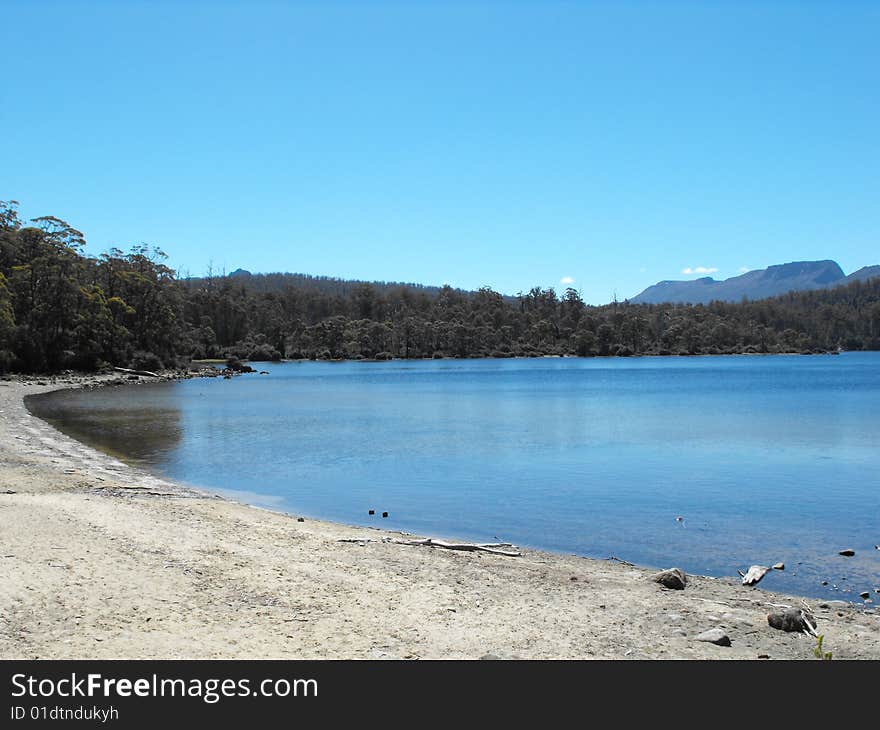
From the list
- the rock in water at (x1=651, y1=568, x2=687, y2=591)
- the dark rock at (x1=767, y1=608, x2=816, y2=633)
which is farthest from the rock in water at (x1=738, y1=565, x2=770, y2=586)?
the dark rock at (x1=767, y1=608, x2=816, y2=633)

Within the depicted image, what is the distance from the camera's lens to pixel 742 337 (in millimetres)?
193000

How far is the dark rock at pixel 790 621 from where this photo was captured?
7.92 meters

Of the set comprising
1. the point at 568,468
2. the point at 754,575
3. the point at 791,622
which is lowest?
the point at 568,468

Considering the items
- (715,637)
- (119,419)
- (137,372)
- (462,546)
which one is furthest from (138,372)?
(715,637)

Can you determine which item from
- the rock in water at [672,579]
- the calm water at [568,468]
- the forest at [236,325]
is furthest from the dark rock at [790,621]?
the forest at [236,325]

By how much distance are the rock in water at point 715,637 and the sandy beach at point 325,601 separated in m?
0.09

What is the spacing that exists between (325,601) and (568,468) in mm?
14500

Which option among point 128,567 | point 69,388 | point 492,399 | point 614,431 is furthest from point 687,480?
point 69,388

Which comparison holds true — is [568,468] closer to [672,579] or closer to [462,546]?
[462,546]

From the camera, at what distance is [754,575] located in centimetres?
1073

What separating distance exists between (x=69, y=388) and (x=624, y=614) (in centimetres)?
5830

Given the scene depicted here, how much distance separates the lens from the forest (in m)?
66.4

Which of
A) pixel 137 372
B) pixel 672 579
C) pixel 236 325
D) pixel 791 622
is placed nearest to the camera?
pixel 791 622
